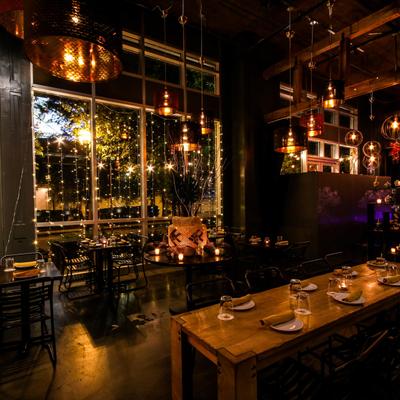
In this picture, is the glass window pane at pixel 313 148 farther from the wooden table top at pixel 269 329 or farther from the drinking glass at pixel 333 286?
the drinking glass at pixel 333 286

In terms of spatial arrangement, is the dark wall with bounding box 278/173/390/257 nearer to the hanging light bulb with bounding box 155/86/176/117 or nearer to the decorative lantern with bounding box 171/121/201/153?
the decorative lantern with bounding box 171/121/201/153

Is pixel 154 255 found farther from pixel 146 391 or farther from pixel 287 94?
pixel 287 94

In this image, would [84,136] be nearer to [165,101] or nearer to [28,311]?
[165,101]

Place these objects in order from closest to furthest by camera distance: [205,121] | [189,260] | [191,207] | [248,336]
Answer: [248,336]
[189,260]
[191,207]
[205,121]

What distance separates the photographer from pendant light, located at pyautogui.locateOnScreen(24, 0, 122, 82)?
1131 mm

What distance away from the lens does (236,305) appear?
190 centimetres

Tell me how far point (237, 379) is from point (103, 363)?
66.8 inches

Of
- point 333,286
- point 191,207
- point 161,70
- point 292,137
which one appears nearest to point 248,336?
point 333,286

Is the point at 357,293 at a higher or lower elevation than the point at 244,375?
higher

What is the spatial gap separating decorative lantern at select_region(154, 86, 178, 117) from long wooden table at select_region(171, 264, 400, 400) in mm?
2482

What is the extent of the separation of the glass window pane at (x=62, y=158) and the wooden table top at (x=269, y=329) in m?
4.06

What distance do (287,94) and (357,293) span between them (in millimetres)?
6892

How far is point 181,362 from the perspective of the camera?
169 cm

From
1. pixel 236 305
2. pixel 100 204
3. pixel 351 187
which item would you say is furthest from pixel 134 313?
pixel 351 187
